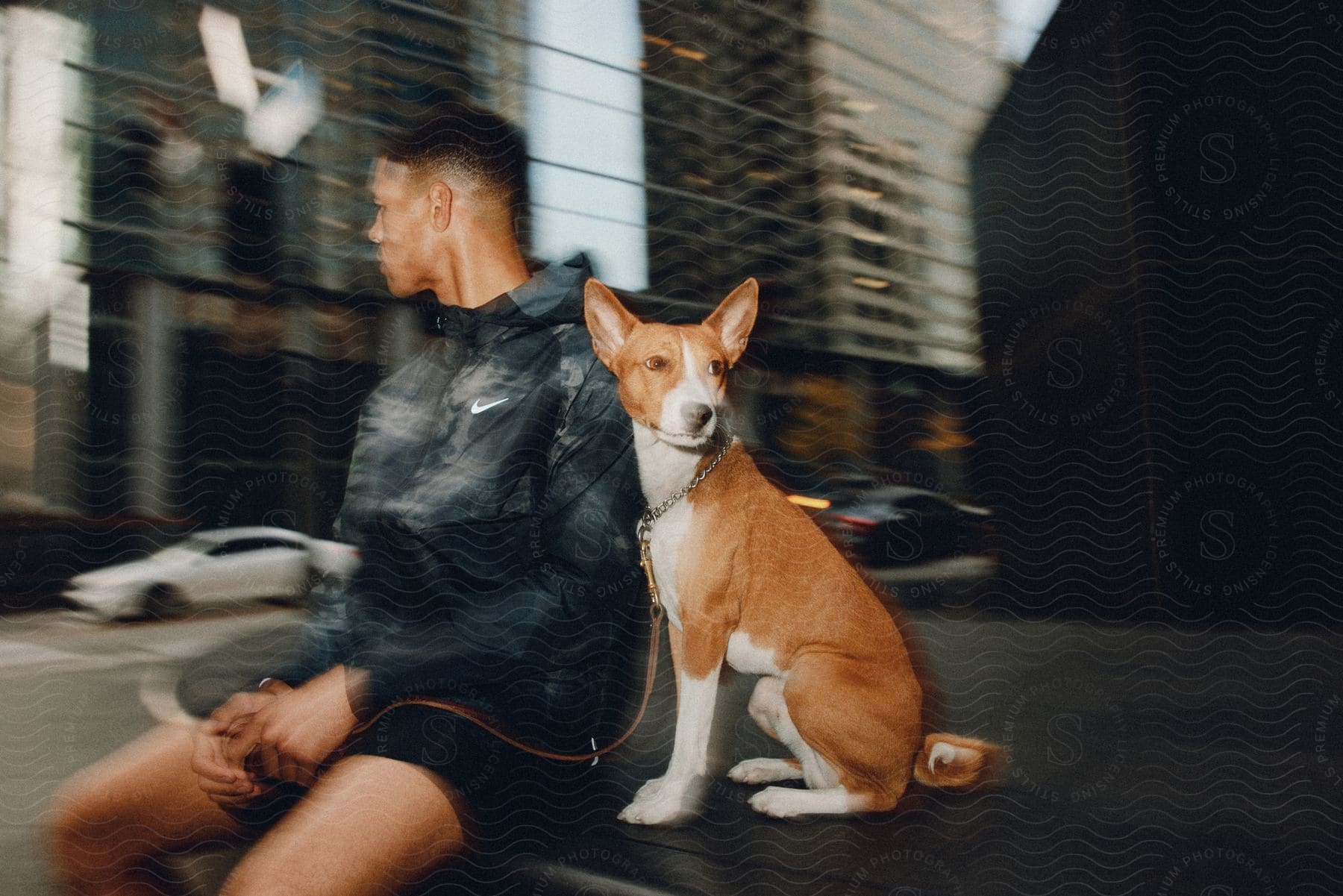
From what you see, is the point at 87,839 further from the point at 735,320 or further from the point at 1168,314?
the point at 1168,314

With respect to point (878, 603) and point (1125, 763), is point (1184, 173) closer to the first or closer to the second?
point (878, 603)

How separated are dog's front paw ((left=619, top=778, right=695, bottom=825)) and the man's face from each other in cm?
120

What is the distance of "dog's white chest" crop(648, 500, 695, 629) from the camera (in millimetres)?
1700

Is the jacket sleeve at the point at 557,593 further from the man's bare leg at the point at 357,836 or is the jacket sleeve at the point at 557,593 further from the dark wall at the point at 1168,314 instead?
the dark wall at the point at 1168,314

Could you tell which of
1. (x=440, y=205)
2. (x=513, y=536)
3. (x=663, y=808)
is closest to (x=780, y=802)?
(x=663, y=808)

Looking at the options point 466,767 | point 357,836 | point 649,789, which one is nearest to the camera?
point 357,836

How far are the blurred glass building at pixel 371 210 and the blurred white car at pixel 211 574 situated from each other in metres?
0.05

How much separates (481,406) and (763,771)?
0.94 m

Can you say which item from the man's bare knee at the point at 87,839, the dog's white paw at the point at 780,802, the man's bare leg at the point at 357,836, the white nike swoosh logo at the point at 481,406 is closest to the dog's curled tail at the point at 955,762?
the dog's white paw at the point at 780,802

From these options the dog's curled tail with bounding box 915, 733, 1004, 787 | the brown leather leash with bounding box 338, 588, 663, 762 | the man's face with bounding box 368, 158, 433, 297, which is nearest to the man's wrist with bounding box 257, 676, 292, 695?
the brown leather leash with bounding box 338, 588, 663, 762

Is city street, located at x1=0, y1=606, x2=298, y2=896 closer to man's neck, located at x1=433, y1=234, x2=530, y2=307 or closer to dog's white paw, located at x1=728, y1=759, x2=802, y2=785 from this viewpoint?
man's neck, located at x1=433, y1=234, x2=530, y2=307

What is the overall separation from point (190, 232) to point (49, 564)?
0.86 metres

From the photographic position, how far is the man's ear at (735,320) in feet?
5.66

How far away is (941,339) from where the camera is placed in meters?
1.71
